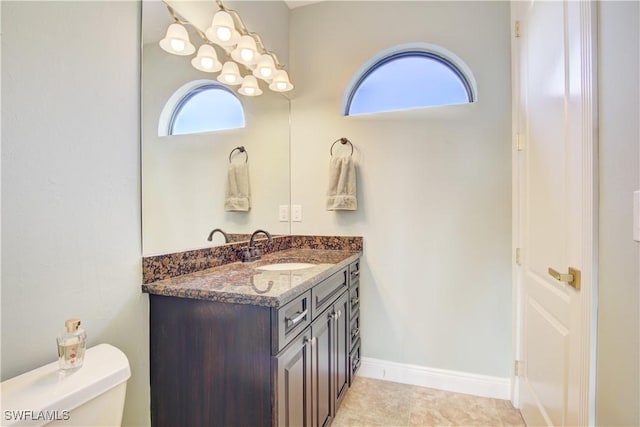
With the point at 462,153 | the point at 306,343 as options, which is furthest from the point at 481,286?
the point at 306,343

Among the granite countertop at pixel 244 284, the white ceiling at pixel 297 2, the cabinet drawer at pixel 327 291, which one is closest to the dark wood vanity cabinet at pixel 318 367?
the cabinet drawer at pixel 327 291

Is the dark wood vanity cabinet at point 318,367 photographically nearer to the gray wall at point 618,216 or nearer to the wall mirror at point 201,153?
the wall mirror at point 201,153

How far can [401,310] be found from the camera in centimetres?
204

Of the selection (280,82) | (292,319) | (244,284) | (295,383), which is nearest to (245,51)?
(280,82)

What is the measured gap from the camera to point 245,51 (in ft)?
5.52

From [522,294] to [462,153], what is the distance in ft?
3.03

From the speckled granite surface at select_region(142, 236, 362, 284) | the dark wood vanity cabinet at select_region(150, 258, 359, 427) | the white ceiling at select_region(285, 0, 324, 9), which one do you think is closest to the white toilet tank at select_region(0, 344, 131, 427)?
the dark wood vanity cabinet at select_region(150, 258, 359, 427)

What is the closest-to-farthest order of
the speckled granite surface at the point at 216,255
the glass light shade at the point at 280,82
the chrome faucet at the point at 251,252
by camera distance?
the speckled granite surface at the point at 216,255
the chrome faucet at the point at 251,252
the glass light shade at the point at 280,82

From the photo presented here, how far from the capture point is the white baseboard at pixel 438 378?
1.85m

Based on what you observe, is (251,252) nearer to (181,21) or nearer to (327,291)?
(327,291)

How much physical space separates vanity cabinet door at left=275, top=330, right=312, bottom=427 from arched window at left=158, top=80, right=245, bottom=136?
1.07 meters

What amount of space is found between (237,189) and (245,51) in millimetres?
804

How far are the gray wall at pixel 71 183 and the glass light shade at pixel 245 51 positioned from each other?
0.60m

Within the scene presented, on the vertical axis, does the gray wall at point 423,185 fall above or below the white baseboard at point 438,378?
above
